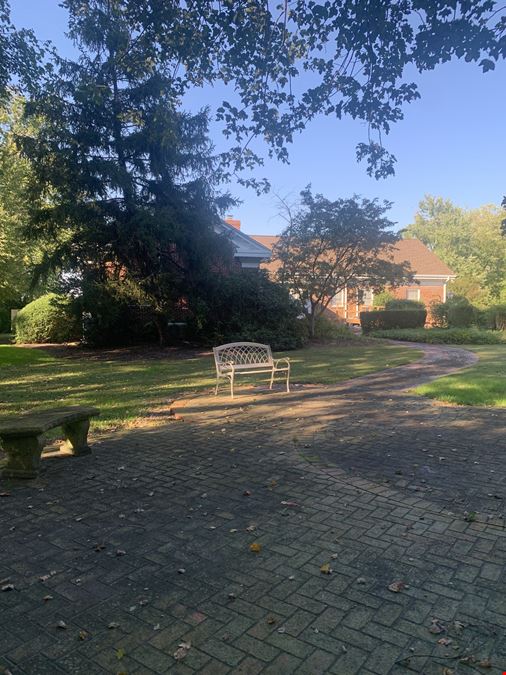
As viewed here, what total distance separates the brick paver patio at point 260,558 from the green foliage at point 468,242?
28418 mm

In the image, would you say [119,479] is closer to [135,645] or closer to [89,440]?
[89,440]

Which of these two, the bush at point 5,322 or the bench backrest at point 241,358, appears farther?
the bush at point 5,322

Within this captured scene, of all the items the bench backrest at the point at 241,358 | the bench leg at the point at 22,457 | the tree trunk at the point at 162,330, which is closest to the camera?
the bench leg at the point at 22,457

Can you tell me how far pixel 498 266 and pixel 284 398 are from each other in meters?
50.4

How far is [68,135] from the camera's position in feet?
54.0

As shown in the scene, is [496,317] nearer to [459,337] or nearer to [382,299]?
[459,337]

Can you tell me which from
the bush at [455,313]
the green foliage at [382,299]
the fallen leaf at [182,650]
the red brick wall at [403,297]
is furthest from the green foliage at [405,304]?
the fallen leaf at [182,650]

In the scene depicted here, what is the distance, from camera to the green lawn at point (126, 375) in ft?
30.0

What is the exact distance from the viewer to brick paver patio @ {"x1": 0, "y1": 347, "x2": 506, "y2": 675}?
2.42m

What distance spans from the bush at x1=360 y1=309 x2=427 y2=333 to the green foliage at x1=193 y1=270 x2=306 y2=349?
35.9 feet

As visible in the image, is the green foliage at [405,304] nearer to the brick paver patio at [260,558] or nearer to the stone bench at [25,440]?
the brick paver patio at [260,558]

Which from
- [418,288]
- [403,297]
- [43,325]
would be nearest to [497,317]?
[403,297]

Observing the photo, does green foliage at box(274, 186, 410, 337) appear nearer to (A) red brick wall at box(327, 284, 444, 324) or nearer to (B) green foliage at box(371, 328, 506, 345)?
(B) green foliage at box(371, 328, 506, 345)

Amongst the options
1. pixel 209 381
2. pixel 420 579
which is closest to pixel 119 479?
pixel 420 579
